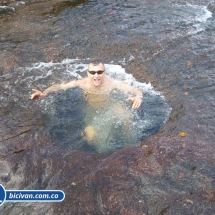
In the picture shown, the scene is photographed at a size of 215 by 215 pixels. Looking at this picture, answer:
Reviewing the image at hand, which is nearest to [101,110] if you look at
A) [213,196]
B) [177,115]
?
[177,115]

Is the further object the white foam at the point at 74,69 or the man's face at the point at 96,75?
the white foam at the point at 74,69

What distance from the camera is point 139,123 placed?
16.3ft

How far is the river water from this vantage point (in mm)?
3645

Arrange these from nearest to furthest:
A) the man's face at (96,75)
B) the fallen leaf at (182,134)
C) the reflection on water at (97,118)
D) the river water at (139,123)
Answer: the river water at (139,123) < the fallen leaf at (182,134) < the reflection on water at (97,118) < the man's face at (96,75)

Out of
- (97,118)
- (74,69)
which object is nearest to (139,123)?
(97,118)

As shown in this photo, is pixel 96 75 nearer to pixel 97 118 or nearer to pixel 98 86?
pixel 98 86

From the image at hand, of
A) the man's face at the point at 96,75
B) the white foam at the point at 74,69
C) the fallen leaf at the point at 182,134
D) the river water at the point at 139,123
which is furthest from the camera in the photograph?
the white foam at the point at 74,69

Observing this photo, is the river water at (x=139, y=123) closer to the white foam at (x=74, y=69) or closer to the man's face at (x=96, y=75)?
the white foam at (x=74, y=69)

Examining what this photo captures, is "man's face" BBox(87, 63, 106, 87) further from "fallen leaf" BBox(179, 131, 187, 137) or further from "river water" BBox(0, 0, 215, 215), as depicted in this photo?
"fallen leaf" BBox(179, 131, 187, 137)

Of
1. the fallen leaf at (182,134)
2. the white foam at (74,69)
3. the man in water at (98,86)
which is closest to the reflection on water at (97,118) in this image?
the man in water at (98,86)

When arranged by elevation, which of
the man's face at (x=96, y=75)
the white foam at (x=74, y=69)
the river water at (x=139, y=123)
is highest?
the man's face at (x=96, y=75)

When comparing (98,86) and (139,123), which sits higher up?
(98,86)

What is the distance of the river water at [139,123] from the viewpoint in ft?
12.0

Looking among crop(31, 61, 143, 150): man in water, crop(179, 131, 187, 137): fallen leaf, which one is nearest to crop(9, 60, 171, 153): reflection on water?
crop(31, 61, 143, 150): man in water
